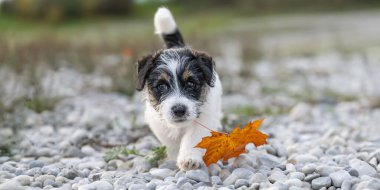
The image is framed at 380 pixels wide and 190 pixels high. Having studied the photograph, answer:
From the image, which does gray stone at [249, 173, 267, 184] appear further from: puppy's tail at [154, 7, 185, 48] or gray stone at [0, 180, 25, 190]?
puppy's tail at [154, 7, 185, 48]

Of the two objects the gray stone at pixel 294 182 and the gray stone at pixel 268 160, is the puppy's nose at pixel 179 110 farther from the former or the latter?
the gray stone at pixel 294 182

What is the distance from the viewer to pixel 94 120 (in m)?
6.78

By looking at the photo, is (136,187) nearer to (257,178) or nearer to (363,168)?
(257,178)

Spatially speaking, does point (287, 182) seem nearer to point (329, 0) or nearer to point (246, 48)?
point (246, 48)

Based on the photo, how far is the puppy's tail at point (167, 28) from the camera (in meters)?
5.59

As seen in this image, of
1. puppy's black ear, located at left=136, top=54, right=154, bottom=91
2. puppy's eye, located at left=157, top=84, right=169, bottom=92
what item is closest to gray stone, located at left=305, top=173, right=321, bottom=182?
puppy's eye, located at left=157, top=84, right=169, bottom=92

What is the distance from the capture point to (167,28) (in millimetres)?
5629

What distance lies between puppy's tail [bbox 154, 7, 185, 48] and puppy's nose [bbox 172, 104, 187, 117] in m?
1.46

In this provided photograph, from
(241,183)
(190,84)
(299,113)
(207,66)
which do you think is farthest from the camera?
(299,113)

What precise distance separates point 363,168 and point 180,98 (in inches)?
56.5

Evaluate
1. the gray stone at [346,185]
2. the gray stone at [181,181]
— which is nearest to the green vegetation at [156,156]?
the gray stone at [181,181]

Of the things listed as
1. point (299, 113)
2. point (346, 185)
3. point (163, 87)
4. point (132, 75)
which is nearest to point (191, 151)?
point (163, 87)

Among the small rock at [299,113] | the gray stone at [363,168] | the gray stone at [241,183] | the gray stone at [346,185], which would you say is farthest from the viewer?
the small rock at [299,113]

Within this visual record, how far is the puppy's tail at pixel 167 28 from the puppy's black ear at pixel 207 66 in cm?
92
